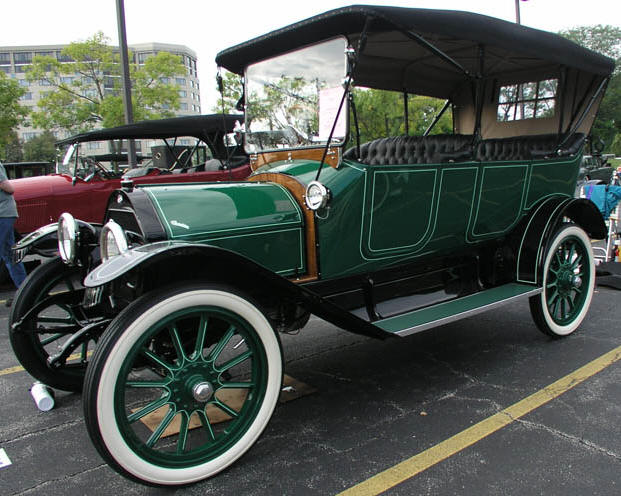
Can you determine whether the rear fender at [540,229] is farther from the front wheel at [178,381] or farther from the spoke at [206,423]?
the spoke at [206,423]

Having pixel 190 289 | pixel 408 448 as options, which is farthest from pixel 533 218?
pixel 190 289

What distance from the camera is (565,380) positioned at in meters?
3.04

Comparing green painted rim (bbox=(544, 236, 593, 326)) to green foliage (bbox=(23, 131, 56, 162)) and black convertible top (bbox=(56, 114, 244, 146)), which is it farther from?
green foliage (bbox=(23, 131, 56, 162))

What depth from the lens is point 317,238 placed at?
8.94 feet

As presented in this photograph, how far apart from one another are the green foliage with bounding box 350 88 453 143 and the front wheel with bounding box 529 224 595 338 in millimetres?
1585

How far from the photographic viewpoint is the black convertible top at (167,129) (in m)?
6.55

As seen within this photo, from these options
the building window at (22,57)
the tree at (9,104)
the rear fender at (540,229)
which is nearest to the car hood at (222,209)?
the rear fender at (540,229)

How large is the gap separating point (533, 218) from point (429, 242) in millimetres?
1010

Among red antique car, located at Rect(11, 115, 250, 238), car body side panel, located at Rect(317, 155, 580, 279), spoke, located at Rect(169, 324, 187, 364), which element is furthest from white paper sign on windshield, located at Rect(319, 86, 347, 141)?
red antique car, located at Rect(11, 115, 250, 238)

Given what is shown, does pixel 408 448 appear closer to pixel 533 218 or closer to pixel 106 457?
pixel 106 457

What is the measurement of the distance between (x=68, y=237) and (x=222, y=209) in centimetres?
82

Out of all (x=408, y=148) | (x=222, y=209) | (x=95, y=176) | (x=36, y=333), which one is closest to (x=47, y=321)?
(x=36, y=333)

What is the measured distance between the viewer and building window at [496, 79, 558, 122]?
442cm

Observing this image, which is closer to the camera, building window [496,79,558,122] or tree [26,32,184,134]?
building window [496,79,558,122]
